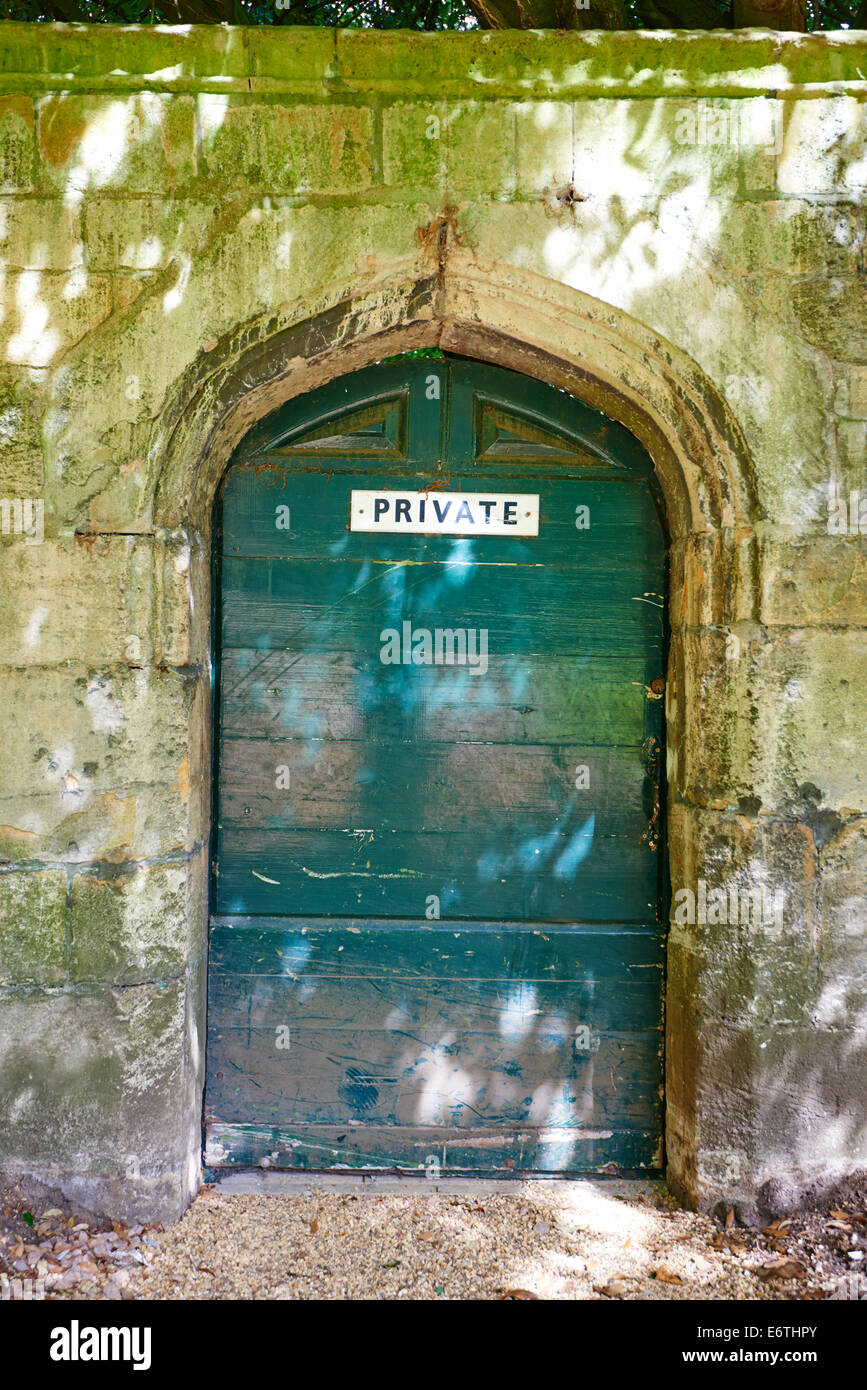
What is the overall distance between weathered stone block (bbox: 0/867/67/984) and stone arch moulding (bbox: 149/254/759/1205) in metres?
0.38

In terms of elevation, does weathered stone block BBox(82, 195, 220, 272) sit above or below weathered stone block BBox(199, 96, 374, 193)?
below

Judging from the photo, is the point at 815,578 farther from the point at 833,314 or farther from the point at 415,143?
the point at 415,143

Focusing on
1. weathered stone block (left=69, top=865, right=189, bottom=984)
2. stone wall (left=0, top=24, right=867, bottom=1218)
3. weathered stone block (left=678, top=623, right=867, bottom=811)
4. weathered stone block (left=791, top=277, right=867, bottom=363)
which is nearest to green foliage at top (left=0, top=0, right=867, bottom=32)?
stone wall (left=0, top=24, right=867, bottom=1218)

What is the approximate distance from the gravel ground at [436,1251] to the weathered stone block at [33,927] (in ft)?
2.13

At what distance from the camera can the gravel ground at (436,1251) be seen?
2.33m

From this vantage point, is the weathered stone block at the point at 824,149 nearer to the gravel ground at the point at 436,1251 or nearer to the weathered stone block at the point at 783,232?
the weathered stone block at the point at 783,232

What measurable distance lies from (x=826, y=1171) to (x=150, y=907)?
7.02 ft

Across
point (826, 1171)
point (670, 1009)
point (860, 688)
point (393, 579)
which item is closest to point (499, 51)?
point (393, 579)

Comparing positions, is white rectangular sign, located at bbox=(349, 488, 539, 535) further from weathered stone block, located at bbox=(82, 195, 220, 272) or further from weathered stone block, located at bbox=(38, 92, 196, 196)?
weathered stone block, located at bbox=(38, 92, 196, 196)

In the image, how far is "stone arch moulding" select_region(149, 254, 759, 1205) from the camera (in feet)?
8.23

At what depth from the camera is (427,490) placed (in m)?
2.79

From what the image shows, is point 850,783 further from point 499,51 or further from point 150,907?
point 499,51

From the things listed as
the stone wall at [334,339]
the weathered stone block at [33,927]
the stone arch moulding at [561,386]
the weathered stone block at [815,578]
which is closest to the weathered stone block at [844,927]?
the stone wall at [334,339]

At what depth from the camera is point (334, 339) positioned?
8.49ft
